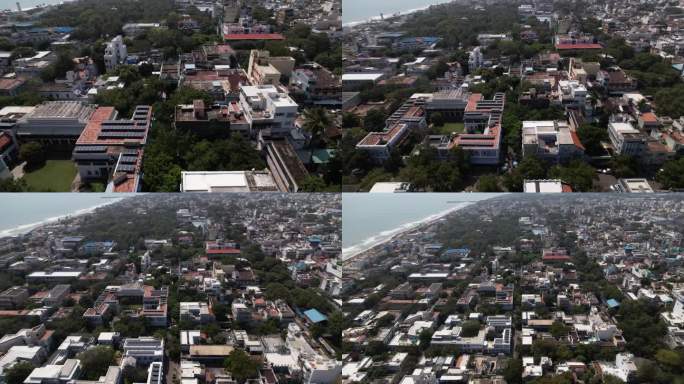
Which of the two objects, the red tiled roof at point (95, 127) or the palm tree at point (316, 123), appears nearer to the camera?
the red tiled roof at point (95, 127)

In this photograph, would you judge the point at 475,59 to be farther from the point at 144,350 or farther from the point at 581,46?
the point at 144,350

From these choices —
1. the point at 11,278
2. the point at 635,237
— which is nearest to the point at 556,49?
the point at 635,237

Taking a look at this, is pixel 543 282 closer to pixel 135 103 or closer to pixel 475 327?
pixel 475 327

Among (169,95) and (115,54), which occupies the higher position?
(115,54)

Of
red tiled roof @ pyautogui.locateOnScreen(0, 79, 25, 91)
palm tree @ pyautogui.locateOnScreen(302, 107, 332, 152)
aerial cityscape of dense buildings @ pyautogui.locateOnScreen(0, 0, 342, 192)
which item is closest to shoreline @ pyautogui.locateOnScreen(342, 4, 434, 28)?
aerial cityscape of dense buildings @ pyautogui.locateOnScreen(0, 0, 342, 192)

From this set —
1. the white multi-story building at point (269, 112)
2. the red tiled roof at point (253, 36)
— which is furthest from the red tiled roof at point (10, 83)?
the red tiled roof at point (253, 36)

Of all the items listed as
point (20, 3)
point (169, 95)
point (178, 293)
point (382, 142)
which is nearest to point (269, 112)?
point (169, 95)

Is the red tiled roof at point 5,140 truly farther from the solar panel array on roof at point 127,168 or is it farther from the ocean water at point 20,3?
the ocean water at point 20,3
